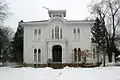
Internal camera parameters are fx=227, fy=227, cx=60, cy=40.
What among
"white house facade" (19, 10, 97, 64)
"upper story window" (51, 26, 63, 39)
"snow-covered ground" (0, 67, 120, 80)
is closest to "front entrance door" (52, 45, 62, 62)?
"white house facade" (19, 10, 97, 64)

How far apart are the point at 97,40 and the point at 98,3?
7763 mm

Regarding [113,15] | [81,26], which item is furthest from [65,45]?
[113,15]

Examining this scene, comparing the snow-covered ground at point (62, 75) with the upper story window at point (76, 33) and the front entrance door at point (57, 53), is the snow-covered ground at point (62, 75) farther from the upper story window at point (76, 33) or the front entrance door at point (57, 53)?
the front entrance door at point (57, 53)

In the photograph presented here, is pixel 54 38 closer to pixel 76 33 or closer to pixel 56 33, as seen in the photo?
pixel 56 33

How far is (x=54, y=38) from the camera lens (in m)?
37.3

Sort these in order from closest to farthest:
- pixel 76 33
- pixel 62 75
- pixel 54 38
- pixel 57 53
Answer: pixel 62 75
pixel 54 38
pixel 76 33
pixel 57 53

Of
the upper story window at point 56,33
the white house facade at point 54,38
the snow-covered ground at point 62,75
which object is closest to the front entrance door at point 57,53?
the white house facade at point 54,38

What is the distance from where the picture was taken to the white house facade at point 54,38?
37.1 m

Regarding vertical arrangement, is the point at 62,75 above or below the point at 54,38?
below

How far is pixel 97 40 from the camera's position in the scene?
38.8 m

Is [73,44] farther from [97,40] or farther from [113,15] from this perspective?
[113,15]

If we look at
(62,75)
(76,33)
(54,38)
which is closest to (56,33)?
(54,38)

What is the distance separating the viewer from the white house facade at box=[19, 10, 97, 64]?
1460 inches

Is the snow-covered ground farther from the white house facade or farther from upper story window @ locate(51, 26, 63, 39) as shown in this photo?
upper story window @ locate(51, 26, 63, 39)
